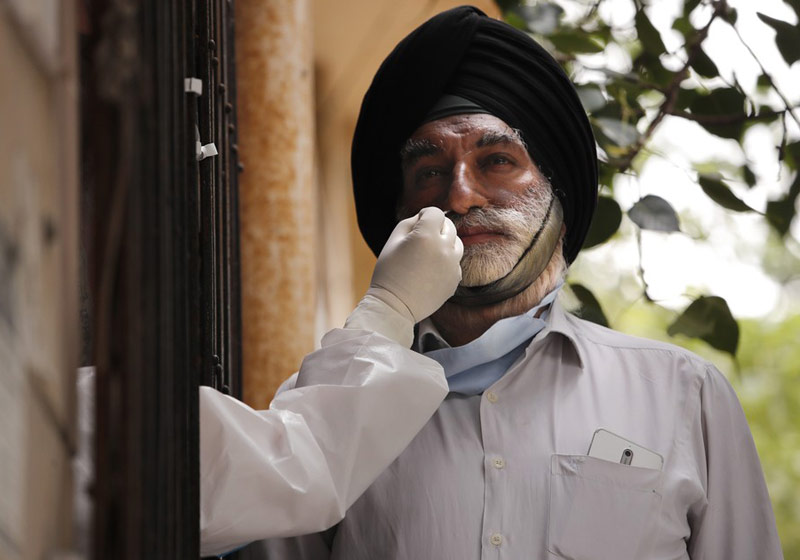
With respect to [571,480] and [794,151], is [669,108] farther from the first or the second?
[571,480]

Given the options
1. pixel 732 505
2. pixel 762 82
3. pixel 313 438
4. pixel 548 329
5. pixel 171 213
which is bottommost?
pixel 732 505

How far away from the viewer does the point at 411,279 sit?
141 cm

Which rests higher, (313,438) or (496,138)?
(496,138)

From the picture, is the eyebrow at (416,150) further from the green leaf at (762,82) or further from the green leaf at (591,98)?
the green leaf at (762,82)

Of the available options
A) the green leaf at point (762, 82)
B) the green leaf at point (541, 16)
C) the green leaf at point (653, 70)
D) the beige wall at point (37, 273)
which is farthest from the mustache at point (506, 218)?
the beige wall at point (37, 273)

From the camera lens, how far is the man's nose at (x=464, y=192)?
1.60 metres

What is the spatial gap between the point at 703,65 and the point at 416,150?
0.76m

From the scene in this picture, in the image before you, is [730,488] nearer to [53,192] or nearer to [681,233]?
[681,233]

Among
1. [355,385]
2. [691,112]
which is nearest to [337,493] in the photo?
[355,385]

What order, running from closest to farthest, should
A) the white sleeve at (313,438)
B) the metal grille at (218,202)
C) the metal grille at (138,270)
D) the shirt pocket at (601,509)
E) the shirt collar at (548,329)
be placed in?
the metal grille at (138,270), the white sleeve at (313,438), the metal grille at (218,202), the shirt pocket at (601,509), the shirt collar at (548,329)

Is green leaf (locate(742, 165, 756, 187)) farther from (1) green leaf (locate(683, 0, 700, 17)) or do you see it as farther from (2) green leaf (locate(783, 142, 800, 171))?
(1) green leaf (locate(683, 0, 700, 17))

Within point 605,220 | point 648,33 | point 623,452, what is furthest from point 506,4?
point 623,452

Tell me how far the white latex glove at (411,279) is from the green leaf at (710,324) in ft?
2.12

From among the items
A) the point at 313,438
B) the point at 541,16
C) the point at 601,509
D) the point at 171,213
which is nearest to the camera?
the point at 171,213
